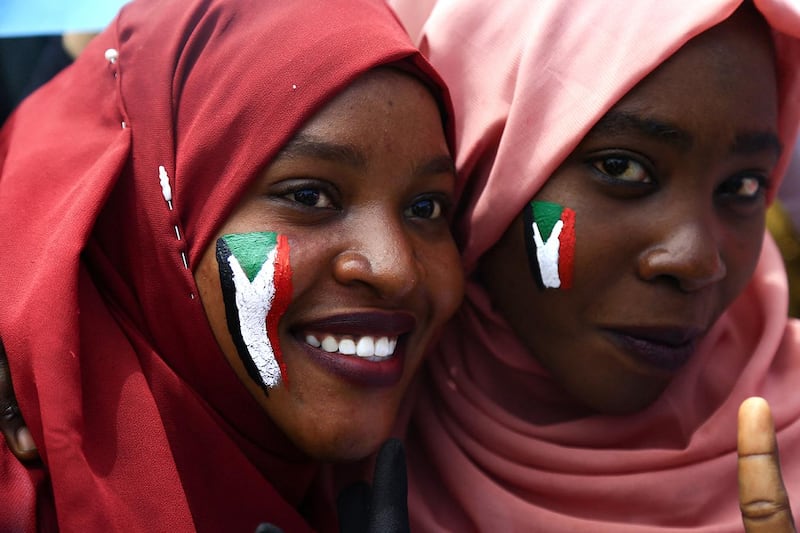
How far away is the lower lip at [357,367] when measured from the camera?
4.11ft

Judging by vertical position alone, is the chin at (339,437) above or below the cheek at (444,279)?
below

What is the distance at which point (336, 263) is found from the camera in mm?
1229

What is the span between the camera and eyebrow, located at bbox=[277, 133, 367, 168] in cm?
121

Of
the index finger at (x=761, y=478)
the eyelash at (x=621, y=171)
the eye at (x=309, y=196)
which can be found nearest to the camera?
the index finger at (x=761, y=478)

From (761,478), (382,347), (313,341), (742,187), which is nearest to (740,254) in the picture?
(742,187)

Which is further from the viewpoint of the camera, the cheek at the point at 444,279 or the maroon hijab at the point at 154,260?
the cheek at the point at 444,279

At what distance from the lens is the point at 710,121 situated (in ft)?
4.33

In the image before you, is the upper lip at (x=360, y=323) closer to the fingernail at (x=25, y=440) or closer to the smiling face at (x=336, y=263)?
the smiling face at (x=336, y=263)

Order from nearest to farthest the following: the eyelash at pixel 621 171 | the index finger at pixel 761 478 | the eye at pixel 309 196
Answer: the index finger at pixel 761 478
the eye at pixel 309 196
the eyelash at pixel 621 171

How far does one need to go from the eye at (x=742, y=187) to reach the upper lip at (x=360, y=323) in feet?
1.90

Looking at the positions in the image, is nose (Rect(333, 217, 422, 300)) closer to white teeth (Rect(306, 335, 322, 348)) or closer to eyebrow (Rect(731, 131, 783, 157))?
white teeth (Rect(306, 335, 322, 348))

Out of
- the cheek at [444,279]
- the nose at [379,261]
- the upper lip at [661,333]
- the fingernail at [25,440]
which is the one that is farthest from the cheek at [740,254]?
the fingernail at [25,440]

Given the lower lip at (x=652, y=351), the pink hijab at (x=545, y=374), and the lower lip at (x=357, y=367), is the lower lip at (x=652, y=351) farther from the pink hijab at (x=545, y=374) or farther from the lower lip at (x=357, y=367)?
the lower lip at (x=357, y=367)

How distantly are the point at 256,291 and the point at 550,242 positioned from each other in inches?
18.7
